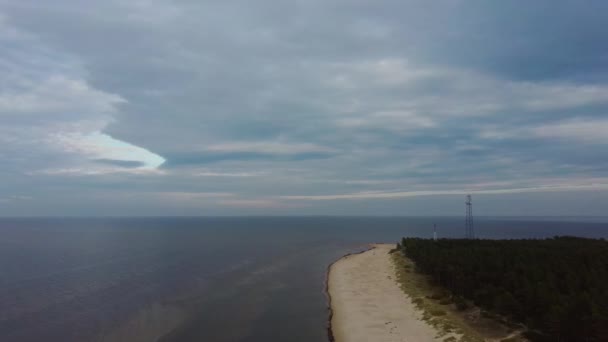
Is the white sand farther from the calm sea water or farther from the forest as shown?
the forest

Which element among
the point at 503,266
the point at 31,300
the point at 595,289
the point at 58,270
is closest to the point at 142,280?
the point at 31,300

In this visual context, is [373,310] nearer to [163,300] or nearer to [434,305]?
[434,305]

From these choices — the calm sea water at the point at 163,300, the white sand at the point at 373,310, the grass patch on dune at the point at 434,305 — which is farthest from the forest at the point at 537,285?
the calm sea water at the point at 163,300

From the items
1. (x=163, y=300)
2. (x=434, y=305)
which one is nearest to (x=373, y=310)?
(x=434, y=305)

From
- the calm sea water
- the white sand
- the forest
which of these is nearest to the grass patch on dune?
the white sand

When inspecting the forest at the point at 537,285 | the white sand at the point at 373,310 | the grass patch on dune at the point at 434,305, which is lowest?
the white sand at the point at 373,310

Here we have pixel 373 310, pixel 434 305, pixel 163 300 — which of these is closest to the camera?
pixel 434 305

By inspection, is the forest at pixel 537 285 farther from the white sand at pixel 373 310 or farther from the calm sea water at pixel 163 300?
the calm sea water at pixel 163 300
